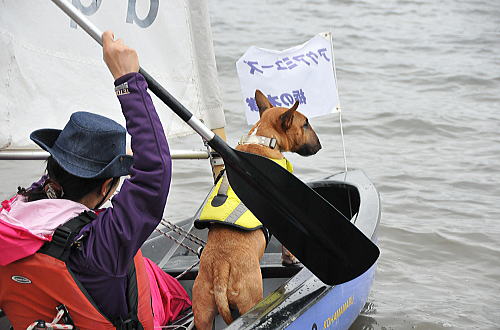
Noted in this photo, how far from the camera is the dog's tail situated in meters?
3.45

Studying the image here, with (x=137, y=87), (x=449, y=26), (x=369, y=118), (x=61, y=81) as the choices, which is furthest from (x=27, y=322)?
(x=449, y=26)

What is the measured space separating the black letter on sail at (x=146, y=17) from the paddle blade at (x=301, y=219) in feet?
3.99

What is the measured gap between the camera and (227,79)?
11203mm

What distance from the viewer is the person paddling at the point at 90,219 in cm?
247

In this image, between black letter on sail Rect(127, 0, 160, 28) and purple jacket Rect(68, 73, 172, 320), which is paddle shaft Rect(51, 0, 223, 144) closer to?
purple jacket Rect(68, 73, 172, 320)

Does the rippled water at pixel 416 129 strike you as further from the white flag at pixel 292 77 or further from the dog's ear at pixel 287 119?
the dog's ear at pixel 287 119

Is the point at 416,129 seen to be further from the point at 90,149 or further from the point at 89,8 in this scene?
the point at 90,149

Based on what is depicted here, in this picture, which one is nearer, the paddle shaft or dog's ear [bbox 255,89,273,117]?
the paddle shaft

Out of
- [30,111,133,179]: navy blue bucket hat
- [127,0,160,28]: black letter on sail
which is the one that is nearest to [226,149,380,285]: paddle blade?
[30,111,133,179]: navy blue bucket hat

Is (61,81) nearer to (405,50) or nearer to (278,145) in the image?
(278,145)

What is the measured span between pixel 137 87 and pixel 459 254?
14.4ft

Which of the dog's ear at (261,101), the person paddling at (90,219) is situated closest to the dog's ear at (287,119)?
the dog's ear at (261,101)

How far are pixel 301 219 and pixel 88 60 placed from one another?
58.2 inches

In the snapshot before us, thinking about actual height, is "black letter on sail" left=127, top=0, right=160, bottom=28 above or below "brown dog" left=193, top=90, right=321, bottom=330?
above
